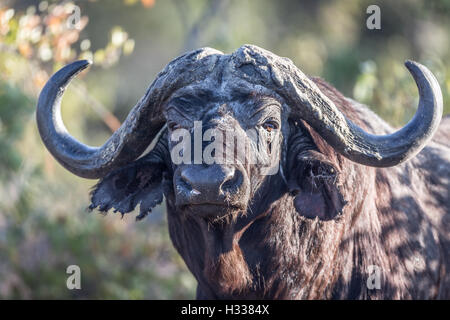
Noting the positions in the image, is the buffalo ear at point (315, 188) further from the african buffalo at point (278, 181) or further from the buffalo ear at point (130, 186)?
the buffalo ear at point (130, 186)

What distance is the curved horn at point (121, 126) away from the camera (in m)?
4.70

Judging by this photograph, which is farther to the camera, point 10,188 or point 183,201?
point 10,188

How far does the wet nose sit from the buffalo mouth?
3.8 inches

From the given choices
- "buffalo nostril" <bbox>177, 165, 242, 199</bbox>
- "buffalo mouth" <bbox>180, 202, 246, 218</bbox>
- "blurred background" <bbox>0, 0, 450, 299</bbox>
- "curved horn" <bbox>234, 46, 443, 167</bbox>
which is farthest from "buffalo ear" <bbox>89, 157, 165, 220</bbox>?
"blurred background" <bbox>0, 0, 450, 299</bbox>

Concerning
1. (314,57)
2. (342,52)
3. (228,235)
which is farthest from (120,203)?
(342,52)

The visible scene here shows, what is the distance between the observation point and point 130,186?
5.01 metres

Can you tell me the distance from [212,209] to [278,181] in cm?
76

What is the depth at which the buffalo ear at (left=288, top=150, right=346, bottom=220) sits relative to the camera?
4602 millimetres

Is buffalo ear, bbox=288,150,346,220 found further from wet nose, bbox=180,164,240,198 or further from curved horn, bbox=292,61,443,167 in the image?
wet nose, bbox=180,164,240,198

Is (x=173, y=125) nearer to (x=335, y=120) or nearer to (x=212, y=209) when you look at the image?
(x=212, y=209)

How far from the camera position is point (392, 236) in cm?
514

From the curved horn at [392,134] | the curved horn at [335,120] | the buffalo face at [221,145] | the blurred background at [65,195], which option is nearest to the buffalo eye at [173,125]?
the buffalo face at [221,145]

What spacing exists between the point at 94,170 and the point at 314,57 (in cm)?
1502
